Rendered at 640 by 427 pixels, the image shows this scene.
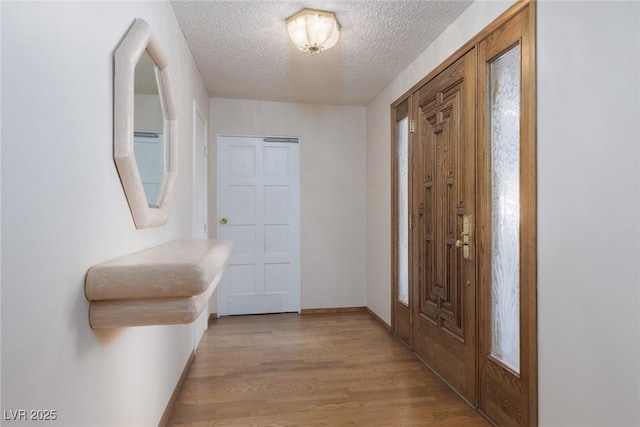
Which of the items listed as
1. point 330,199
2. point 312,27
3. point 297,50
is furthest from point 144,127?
point 330,199

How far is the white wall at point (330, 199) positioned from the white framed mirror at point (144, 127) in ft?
7.19

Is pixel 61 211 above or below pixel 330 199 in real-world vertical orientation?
below

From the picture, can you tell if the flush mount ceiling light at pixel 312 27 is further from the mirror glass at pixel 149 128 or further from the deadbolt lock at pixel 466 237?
the deadbolt lock at pixel 466 237

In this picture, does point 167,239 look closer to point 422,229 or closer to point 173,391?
point 173,391

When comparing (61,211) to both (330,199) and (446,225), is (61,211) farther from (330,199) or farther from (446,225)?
(330,199)

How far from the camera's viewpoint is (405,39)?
2549mm

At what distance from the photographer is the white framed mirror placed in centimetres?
125

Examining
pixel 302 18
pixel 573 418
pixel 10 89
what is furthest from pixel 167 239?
pixel 573 418

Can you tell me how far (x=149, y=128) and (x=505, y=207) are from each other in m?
1.83

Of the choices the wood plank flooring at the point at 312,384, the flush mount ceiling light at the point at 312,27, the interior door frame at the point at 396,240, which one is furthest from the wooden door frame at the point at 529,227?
the interior door frame at the point at 396,240

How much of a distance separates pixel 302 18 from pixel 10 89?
71.9 inches

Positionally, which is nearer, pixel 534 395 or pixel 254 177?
pixel 534 395

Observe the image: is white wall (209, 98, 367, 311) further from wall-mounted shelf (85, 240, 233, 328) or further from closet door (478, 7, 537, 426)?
wall-mounted shelf (85, 240, 233, 328)

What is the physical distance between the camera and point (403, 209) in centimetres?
322
